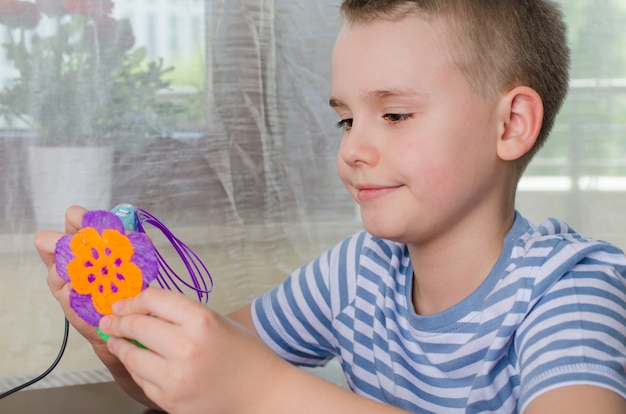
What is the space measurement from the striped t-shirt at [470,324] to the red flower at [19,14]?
1.64 feet

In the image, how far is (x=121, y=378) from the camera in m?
0.90

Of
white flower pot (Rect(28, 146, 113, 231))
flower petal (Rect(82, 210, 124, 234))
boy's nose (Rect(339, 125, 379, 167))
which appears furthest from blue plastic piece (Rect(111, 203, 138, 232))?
white flower pot (Rect(28, 146, 113, 231))

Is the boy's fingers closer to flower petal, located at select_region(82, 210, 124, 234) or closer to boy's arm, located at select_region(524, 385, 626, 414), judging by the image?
flower petal, located at select_region(82, 210, 124, 234)

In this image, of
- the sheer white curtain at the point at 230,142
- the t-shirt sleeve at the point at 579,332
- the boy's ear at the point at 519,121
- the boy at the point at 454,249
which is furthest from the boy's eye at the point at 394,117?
the sheer white curtain at the point at 230,142

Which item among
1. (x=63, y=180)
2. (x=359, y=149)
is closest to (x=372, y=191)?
(x=359, y=149)

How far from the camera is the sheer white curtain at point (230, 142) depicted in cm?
118

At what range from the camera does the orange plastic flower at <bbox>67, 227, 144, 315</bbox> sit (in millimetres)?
624

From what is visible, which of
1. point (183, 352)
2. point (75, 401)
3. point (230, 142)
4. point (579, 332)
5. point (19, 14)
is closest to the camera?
point (183, 352)

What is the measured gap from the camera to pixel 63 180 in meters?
1.18

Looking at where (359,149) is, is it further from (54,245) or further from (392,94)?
(54,245)

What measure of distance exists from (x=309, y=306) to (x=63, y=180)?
0.42m

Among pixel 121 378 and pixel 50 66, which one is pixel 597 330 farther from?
pixel 50 66

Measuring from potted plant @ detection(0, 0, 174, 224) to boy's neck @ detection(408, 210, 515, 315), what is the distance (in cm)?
53

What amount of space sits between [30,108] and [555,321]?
78 cm
